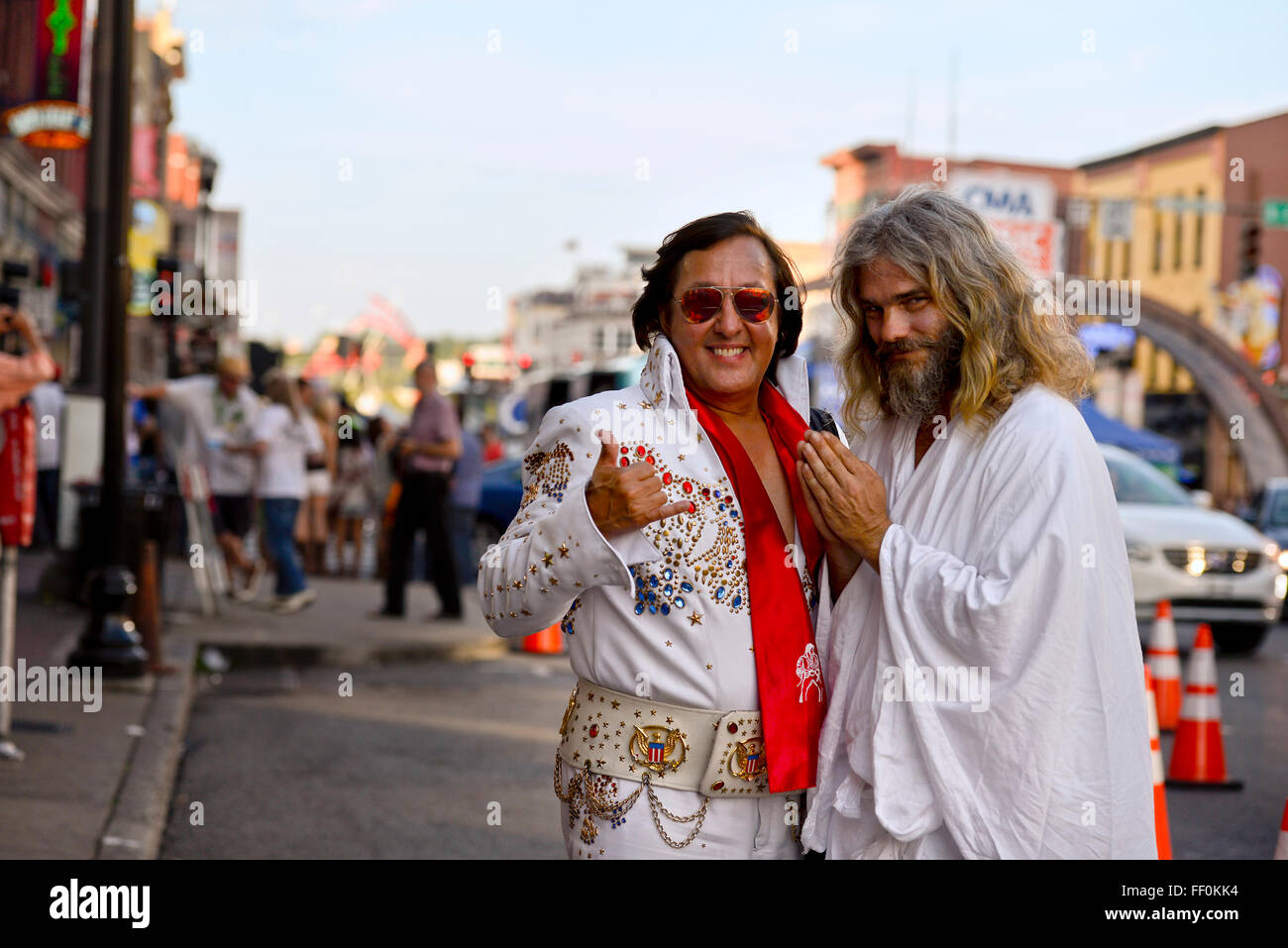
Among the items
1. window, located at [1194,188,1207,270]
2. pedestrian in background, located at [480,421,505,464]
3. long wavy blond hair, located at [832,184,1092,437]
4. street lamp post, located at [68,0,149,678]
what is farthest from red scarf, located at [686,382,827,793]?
window, located at [1194,188,1207,270]

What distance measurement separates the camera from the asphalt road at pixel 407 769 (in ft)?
20.7

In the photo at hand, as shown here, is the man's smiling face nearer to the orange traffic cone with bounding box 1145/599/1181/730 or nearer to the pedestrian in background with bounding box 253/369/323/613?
the orange traffic cone with bounding box 1145/599/1181/730

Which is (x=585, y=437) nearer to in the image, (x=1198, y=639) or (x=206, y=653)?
(x=1198, y=639)

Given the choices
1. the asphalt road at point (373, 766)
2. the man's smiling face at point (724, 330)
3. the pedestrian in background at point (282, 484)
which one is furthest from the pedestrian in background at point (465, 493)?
the man's smiling face at point (724, 330)

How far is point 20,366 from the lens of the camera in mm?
6598

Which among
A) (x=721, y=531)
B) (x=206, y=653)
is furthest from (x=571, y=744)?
(x=206, y=653)

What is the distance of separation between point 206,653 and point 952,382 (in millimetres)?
9028

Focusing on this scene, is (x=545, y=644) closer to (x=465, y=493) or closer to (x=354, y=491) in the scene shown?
(x=465, y=493)

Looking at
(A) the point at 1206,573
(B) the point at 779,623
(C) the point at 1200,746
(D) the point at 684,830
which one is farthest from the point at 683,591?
(A) the point at 1206,573

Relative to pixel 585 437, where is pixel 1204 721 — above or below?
below

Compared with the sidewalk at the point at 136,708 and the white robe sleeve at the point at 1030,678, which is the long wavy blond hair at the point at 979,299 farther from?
the sidewalk at the point at 136,708

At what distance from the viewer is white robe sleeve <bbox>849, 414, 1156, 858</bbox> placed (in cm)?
262

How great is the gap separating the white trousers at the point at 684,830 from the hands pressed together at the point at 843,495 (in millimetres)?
515
